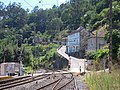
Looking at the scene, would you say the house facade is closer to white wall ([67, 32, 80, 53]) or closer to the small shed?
white wall ([67, 32, 80, 53])

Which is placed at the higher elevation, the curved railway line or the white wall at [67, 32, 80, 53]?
the white wall at [67, 32, 80, 53]

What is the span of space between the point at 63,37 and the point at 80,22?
8092 millimetres

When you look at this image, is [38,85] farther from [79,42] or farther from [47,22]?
[47,22]

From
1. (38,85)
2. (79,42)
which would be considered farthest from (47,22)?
(38,85)

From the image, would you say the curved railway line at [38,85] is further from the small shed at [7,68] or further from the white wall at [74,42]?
the white wall at [74,42]

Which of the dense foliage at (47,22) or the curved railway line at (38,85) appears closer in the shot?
the curved railway line at (38,85)

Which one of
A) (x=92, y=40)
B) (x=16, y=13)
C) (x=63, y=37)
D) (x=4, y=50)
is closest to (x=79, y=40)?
(x=92, y=40)

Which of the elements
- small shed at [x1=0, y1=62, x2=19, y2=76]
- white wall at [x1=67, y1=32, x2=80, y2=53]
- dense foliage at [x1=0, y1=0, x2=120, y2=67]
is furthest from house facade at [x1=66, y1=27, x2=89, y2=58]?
small shed at [x1=0, y1=62, x2=19, y2=76]

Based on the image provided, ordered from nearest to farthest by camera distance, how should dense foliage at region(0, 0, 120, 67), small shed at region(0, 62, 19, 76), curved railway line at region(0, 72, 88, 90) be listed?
curved railway line at region(0, 72, 88, 90)
small shed at region(0, 62, 19, 76)
dense foliage at region(0, 0, 120, 67)

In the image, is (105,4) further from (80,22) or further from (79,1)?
(79,1)

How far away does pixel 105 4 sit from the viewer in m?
95.4

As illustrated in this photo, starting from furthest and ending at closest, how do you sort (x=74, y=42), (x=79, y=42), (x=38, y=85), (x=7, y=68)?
1. (x=74, y=42)
2. (x=79, y=42)
3. (x=7, y=68)
4. (x=38, y=85)

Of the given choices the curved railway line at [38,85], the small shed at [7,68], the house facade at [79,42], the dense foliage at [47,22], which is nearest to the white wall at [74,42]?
the house facade at [79,42]

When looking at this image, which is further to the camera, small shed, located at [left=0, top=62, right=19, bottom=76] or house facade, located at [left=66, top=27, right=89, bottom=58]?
house facade, located at [left=66, top=27, right=89, bottom=58]
